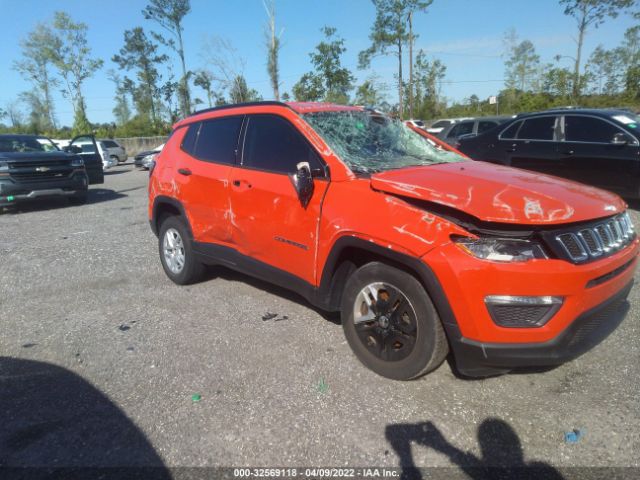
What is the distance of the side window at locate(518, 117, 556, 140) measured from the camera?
24.7 feet

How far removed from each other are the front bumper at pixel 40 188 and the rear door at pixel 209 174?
21.5ft

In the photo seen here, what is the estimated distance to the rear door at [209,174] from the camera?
155 inches

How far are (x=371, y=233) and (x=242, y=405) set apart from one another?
1.28m

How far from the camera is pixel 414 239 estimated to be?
2488 millimetres

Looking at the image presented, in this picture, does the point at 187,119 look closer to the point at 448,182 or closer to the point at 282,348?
the point at 282,348

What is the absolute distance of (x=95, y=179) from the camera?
1248 centimetres

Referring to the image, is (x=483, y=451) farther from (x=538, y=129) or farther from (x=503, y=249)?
(x=538, y=129)

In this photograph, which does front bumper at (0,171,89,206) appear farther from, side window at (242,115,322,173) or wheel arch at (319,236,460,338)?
wheel arch at (319,236,460,338)

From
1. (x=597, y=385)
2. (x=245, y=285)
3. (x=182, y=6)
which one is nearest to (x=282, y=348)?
(x=245, y=285)

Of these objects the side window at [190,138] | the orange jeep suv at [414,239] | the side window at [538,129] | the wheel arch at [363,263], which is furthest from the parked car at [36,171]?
the side window at [538,129]

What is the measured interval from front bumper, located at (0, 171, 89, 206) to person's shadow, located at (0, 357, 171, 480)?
7.46m

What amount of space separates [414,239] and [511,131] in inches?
258

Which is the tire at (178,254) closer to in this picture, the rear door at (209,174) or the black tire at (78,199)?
the rear door at (209,174)

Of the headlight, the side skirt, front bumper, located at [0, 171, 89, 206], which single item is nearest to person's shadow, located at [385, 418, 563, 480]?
the headlight
